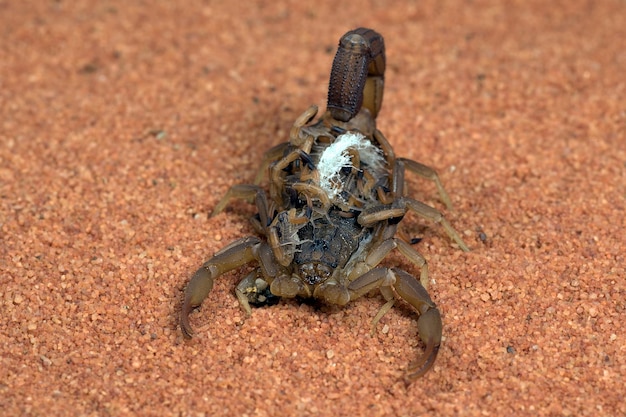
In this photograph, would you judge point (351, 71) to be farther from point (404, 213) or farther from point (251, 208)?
point (251, 208)

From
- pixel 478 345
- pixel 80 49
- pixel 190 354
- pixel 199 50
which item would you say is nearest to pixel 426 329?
pixel 478 345

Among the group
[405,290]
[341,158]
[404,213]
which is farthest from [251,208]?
[405,290]

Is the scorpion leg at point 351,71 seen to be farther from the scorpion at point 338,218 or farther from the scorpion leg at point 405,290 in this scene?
the scorpion leg at point 405,290

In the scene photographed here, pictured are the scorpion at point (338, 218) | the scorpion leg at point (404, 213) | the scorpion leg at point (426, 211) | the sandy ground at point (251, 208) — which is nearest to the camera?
the sandy ground at point (251, 208)

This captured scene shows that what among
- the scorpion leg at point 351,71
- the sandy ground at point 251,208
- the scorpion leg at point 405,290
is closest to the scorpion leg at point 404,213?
the sandy ground at point 251,208

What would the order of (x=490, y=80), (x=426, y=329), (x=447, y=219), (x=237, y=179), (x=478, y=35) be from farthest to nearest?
(x=478, y=35), (x=490, y=80), (x=237, y=179), (x=447, y=219), (x=426, y=329)

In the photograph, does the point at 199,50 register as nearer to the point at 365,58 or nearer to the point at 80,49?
the point at 80,49
